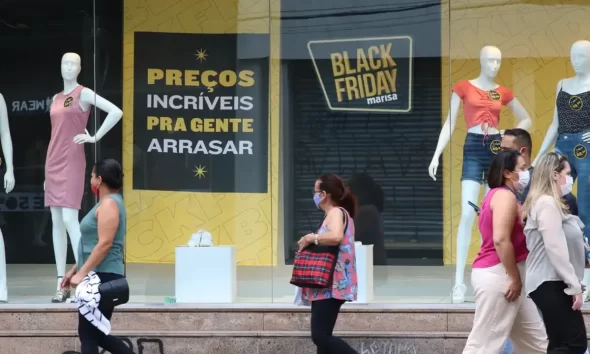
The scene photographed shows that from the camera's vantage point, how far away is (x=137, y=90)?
10.8 metres

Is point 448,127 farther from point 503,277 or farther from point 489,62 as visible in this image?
point 503,277

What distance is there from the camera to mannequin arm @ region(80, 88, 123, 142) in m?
10.6

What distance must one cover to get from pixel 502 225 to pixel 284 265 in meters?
4.15

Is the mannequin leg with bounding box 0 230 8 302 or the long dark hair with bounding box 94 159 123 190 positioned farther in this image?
the mannequin leg with bounding box 0 230 8 302

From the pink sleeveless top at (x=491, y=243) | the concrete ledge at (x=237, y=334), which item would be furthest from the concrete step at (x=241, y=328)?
the pink sleeveless top at (x=491, y=243)

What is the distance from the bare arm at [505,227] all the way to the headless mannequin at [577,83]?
341 cm

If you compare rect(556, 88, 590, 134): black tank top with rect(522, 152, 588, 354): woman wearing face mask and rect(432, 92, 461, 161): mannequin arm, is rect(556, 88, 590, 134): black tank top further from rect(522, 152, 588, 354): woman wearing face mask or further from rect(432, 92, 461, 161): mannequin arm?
rect(522, 152, 588, 354): woman wearing face mask

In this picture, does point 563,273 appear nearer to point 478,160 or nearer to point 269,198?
point 478,160

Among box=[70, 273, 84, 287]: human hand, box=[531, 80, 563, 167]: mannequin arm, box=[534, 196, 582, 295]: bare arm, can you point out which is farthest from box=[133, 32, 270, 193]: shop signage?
box=[534, 196, 582, 295]: bare arm

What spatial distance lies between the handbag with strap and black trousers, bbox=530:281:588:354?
1618mm

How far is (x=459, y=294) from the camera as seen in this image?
1020 cm

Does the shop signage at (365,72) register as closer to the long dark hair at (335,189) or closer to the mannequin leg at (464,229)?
the mannequin leg at (464,229)

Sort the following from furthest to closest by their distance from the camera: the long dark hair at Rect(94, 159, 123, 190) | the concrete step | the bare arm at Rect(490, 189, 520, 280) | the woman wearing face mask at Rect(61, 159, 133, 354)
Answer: the concrete step
the long dark hair at Rect(94, 159, 123, 190)
the woman wearing face mask at Rect(61, 159, 133, 354)
the bare arm at Rect(490, 189, 520, 280)

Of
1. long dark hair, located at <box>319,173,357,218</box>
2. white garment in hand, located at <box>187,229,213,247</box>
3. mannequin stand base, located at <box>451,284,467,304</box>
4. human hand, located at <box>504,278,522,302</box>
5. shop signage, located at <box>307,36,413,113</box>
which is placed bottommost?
mannequin stand base, located at <box>451,284,467,304</box>
